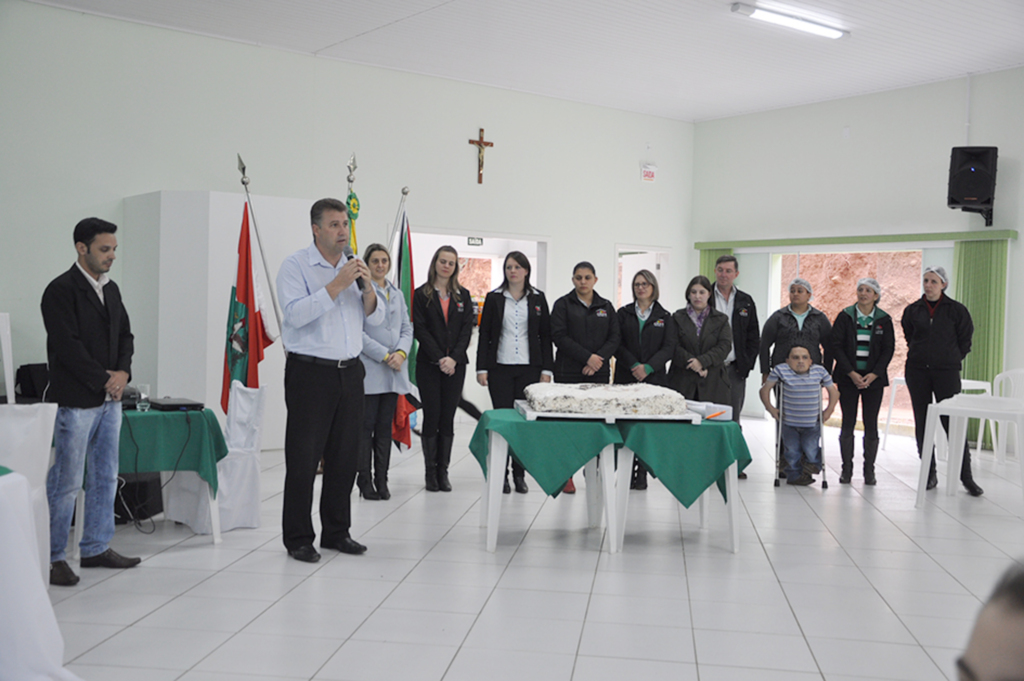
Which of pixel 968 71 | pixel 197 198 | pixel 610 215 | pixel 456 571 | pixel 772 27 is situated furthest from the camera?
pixel 610 215

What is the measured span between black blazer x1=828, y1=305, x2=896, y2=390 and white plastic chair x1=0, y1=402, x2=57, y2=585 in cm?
501

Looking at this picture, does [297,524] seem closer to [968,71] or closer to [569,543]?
[569,543]

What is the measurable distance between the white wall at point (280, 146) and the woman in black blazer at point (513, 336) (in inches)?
101

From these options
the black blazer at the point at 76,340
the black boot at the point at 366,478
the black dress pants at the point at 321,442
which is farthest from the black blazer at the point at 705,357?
the black blazer at the point at 76,340

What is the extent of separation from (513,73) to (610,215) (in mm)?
2071

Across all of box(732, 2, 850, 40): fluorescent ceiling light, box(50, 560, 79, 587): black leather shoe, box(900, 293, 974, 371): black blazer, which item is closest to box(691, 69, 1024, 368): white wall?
box(732, 2, 850, 40): fluorescent ceiling light

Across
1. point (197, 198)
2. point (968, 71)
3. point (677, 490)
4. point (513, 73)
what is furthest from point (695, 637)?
point (968, 71)

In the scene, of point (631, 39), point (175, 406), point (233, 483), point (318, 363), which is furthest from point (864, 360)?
point (175, 406)

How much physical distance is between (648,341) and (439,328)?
4.47 feet

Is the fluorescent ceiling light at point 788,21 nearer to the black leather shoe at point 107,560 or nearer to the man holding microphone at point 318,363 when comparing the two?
the man holding microphone at point 318,363

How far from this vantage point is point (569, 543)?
14.4ft

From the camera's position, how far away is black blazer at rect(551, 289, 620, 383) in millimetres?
5520

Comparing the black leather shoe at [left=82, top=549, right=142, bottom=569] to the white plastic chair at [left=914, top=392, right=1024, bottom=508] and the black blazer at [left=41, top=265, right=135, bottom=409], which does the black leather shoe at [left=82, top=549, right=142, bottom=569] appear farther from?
the white plastic chair at [left=914, top=392, right=1024, bottom=508]

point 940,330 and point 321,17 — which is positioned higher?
point 321,17
